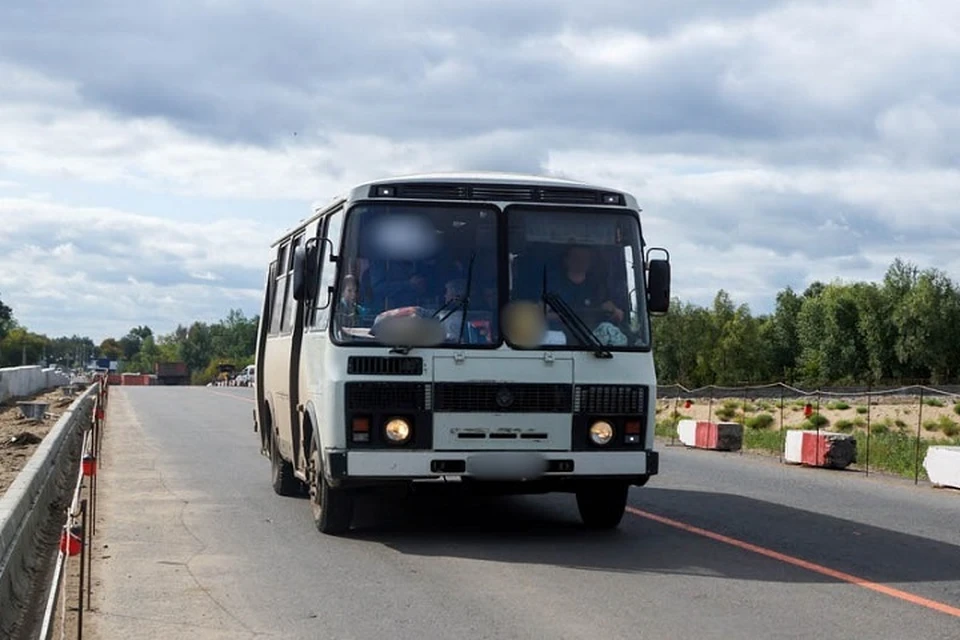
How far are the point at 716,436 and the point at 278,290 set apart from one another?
12.6 m

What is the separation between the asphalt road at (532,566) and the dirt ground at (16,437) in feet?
7.26

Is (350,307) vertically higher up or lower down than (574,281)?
lower down

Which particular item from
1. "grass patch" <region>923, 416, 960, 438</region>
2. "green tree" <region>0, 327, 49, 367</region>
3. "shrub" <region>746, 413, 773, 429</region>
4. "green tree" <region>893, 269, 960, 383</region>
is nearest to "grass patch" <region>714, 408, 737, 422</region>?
"shrub" <region>746, 413, 773, 429</region>

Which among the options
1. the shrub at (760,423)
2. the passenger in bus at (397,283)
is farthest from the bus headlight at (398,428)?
the shrub at (760,423)

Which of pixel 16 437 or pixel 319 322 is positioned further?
pixel 16 437

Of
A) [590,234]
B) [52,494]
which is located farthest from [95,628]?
[52,494]

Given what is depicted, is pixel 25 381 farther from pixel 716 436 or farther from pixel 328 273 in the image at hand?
pixel 328 273

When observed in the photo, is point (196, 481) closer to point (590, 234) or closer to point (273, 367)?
point (273, 367)

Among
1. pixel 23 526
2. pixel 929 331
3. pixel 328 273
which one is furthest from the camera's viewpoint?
pixel 929 331

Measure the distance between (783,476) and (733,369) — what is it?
112 meters

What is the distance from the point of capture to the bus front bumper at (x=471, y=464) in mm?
10805

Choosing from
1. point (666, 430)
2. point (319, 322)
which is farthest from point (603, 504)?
point (666, 430)

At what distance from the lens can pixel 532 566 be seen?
10250 mm

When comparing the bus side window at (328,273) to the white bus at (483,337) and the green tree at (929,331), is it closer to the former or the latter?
the white bus at (483,337)
